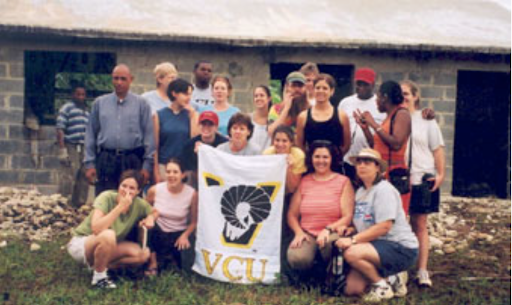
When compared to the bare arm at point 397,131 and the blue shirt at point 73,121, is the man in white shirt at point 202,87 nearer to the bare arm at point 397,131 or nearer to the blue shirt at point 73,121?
the bare arm at point 397,131

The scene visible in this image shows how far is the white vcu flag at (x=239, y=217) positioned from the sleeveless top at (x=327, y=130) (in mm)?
305

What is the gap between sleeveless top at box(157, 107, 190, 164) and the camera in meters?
5.84

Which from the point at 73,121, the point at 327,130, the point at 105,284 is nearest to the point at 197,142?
the point at 327,130

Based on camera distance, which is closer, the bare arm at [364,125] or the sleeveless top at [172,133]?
the bare arm at [364,125]

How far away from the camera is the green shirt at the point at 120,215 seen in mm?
5340

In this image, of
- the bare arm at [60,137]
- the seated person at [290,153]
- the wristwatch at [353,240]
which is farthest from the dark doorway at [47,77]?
the wristwatch at [353,240]

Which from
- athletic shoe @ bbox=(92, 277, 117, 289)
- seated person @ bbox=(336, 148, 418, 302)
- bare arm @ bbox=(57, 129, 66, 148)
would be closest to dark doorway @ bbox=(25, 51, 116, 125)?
bare arm @ bbox=(57, 129, 66, 148)

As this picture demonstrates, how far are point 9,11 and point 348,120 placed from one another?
5.74 meters

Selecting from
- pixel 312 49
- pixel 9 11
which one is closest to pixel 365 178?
pixel 312 49

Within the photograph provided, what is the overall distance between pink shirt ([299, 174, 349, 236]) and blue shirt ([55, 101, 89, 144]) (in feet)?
14.8

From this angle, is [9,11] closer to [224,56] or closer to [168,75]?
[224,56]

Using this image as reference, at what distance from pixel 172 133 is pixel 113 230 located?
3.19ft

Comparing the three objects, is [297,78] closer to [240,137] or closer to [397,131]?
[240,137]

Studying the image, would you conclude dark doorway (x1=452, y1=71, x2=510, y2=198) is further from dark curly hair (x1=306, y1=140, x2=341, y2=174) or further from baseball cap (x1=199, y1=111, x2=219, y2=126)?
baseball cap (x1=199, y1=111, x2=219, y2=126)
